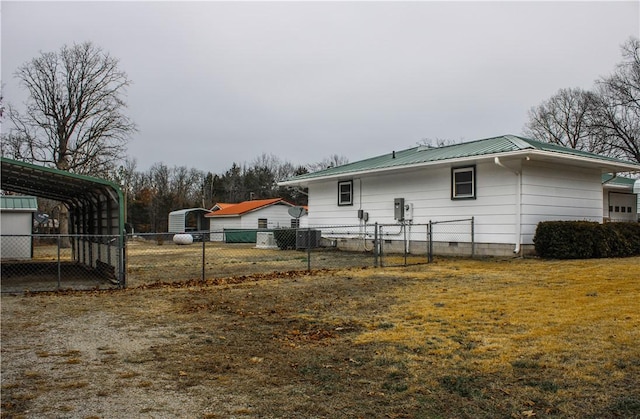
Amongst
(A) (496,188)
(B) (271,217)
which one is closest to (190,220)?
(B) (271,217)

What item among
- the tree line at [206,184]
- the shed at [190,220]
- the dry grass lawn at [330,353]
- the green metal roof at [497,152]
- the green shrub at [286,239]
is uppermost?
the tree line at [206,184]

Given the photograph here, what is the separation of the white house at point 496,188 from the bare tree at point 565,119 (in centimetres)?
2479

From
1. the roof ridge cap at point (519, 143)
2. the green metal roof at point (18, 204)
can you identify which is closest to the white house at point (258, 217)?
the green metal roof at point (18, 204)

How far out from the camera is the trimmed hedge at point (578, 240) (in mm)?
12852

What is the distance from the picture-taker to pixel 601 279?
29.3ft

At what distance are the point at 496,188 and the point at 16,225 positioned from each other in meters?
19.8

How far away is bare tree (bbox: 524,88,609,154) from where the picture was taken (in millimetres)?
38606

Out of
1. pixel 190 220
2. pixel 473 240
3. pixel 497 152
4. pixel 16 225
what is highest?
pixel 497 152

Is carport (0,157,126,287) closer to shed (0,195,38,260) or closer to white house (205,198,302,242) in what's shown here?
shed (0,195,38,260)

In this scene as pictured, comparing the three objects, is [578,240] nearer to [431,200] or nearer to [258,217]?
[431,200]

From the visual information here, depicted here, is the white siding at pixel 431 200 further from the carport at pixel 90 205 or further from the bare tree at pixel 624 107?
the bare tree at pixel 624 107

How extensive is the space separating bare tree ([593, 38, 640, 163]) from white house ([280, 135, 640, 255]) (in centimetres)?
1987

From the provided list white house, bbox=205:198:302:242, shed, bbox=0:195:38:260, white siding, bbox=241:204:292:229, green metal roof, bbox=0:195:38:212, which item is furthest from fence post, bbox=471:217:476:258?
white siding, bbox=241:204:292:229

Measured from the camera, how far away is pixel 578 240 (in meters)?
12.9
